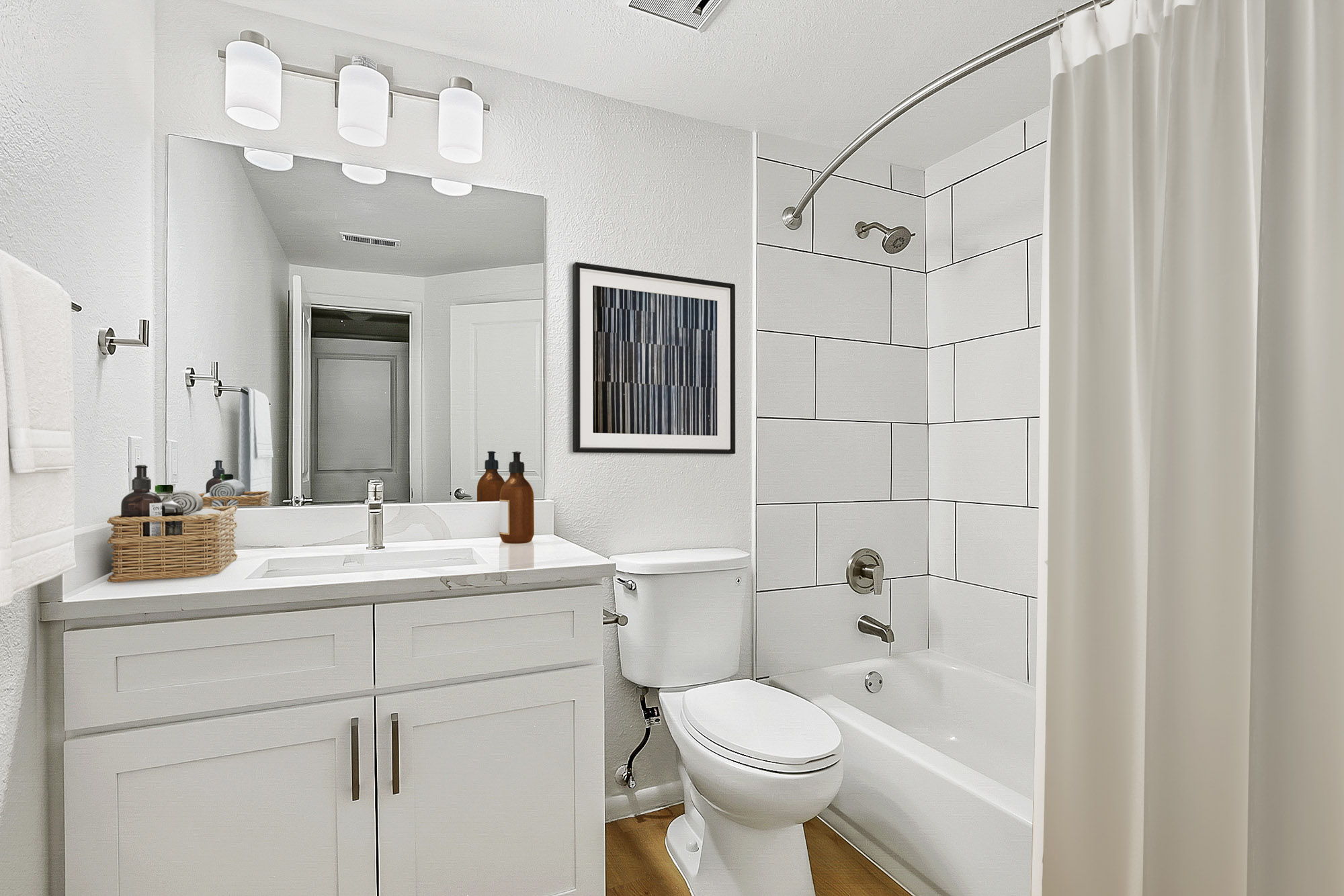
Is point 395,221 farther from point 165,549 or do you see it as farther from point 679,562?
point 679,562

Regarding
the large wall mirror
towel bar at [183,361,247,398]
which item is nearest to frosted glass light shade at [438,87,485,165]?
the large wall mirror

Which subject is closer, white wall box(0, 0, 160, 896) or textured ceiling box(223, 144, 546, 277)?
white wall box(0, 0, 160, 896)

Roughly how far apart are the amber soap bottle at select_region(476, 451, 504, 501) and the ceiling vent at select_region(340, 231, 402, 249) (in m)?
0.63

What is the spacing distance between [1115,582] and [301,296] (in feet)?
6.13

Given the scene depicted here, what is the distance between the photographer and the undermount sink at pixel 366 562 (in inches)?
58.1

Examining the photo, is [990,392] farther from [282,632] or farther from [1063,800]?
[282,632]

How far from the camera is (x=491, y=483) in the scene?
1.90m

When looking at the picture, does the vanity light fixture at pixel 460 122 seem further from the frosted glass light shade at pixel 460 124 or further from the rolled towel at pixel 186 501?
the rolled towel at pixel 186 501

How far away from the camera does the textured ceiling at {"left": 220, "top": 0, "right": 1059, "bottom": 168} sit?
165 cm

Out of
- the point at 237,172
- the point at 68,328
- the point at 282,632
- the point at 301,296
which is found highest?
the point at 237,172

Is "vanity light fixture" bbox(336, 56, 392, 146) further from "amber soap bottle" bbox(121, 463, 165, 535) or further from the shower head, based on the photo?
the shower head

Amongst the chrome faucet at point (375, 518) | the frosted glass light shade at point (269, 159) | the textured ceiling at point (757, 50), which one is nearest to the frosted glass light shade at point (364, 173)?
the frosted glass light shade at point (269, 159)

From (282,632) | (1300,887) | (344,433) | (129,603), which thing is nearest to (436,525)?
(344,433)

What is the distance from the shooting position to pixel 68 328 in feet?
3.09
